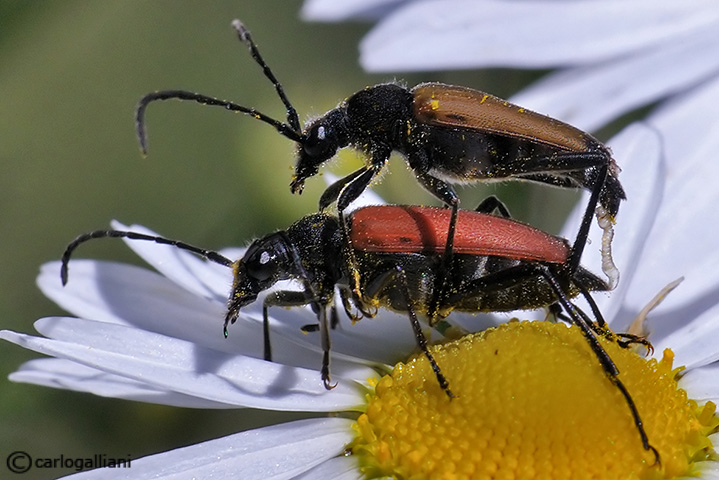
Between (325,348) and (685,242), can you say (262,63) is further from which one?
(685,242)

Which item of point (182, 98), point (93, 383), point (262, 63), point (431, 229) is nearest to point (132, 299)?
point (93, 383)

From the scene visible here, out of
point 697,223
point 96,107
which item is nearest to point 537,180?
point 697,223

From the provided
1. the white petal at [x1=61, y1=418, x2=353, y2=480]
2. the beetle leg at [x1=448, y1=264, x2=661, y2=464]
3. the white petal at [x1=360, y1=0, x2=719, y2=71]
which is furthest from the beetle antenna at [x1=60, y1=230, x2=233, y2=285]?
the white petal at [x1=360, y1=0, x2=719, y2=71]

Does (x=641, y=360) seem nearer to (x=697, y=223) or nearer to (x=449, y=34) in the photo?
(x=697, y=223)

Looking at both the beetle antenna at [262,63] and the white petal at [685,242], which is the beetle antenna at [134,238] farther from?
the white petal at [685,242]

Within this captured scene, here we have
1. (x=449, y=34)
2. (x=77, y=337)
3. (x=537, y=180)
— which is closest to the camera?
(x=77, y=337)

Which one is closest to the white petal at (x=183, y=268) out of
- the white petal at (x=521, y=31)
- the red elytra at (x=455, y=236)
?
the red elytra at (x=455, y=236)
